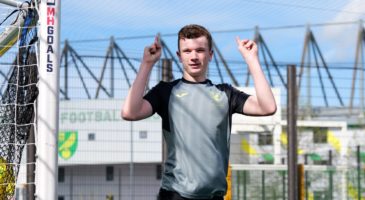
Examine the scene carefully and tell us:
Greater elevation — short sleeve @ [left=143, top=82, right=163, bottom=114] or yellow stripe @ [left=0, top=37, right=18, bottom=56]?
yellow stripe @ [left=0, top=37, right=18, bottom=56]

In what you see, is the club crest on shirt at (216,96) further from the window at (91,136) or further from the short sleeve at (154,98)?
the window at (91,136)

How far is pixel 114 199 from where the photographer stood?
14.6m

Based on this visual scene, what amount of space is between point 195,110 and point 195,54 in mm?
251

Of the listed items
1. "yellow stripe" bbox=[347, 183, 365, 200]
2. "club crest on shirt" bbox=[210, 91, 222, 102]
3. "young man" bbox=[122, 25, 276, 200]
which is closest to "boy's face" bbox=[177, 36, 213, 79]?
"young man" bbox=[122, 25, 276, 200]

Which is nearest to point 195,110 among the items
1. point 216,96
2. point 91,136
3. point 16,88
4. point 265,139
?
point 216,96

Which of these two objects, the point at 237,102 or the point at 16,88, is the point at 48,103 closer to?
the point at 16,88

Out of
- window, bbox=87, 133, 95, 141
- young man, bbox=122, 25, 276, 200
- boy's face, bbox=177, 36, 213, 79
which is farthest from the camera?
window, bbox=87, 133, 95, 141

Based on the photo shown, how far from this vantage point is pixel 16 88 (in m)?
5.04

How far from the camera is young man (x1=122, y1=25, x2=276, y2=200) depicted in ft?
10.9

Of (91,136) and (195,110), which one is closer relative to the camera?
(195,110)

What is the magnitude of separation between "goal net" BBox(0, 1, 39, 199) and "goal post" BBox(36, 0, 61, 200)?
1.70ft

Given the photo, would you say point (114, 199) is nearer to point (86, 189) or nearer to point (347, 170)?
point (86, 189)

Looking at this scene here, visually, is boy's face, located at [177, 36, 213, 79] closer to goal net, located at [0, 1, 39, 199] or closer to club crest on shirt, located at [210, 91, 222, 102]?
club crest on shirt, located at [210, 91, 222, 102]

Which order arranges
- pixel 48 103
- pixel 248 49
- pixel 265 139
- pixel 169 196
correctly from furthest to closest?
1. pixel 265 139
2. pixel 48 103
3. pixel 248 49
4. pixel 169 196
